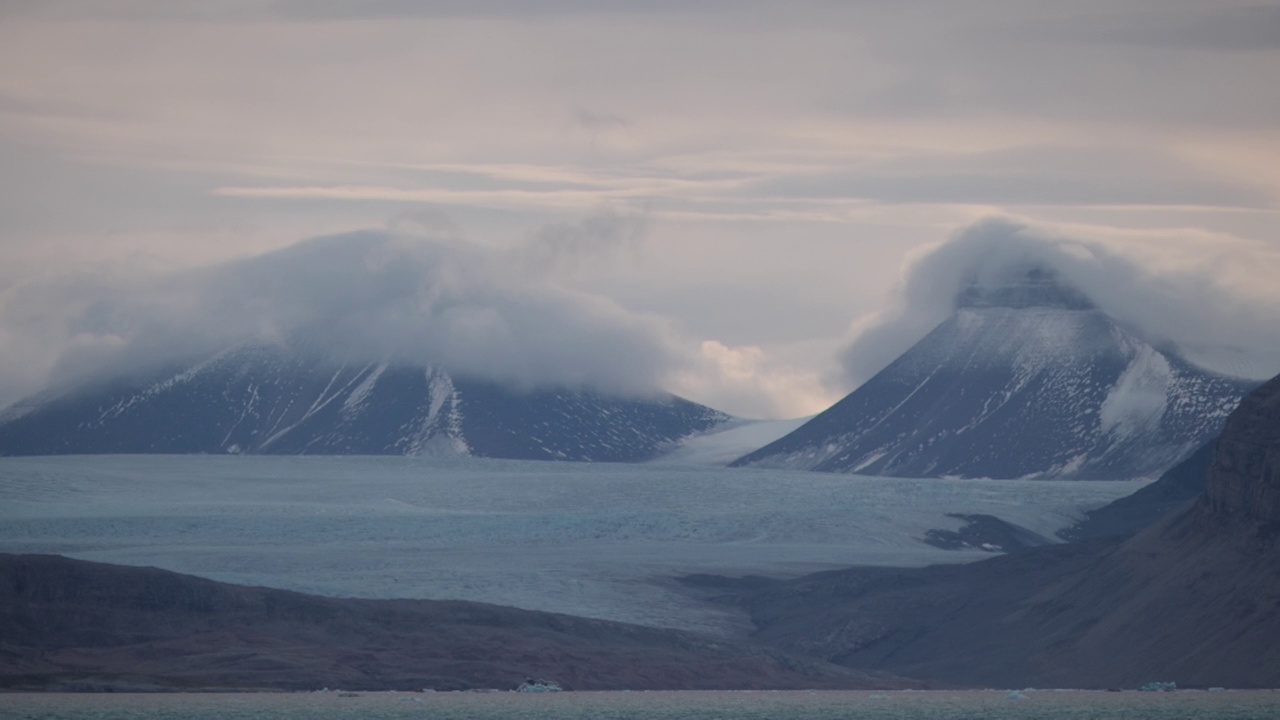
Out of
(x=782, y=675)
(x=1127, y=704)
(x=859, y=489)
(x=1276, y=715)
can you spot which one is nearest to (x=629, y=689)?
→ (x=782, y=675)

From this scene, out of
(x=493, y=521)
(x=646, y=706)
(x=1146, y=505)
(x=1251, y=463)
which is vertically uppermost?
(x=1146, y=505)

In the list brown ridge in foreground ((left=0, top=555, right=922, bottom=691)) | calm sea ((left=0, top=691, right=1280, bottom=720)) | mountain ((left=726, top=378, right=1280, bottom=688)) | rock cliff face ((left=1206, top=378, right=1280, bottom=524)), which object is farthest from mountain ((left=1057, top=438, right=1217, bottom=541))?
calm sea ((left=0, top=691, right=1280, bottom=720))

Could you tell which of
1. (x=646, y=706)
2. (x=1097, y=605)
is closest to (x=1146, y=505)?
(x=1097, y=605)

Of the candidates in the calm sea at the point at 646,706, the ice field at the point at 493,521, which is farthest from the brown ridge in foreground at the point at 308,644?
the ice field at the point at 493,521

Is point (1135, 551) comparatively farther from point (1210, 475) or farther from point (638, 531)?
point (638, 531)

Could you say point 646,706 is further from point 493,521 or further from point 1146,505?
point 1146,505

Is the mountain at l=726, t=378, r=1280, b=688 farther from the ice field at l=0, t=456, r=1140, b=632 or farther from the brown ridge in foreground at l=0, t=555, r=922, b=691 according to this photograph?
the brown ridge in foreground at l=0, t=555, r=922, b=691
